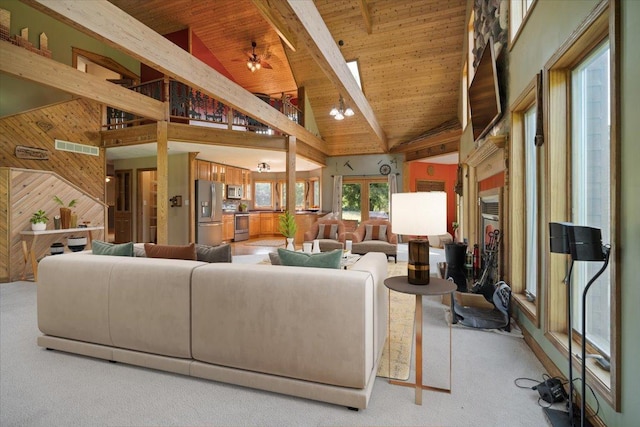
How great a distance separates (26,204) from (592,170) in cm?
688

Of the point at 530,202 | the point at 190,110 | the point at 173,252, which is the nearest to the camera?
the point at 173,252

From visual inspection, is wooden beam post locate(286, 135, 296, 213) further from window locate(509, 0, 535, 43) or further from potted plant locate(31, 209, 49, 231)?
window locate(509, 0, 535, 43)

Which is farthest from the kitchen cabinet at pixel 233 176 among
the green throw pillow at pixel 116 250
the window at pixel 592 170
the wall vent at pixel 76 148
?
the window at pixel 592 170

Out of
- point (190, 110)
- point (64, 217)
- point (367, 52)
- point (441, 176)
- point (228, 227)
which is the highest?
point (367, 52)

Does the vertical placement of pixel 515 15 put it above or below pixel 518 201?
above

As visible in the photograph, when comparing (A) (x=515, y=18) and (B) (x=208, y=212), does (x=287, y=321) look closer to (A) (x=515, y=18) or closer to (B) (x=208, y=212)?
(A) (x=515, y=18)

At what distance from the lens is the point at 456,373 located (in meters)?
2.12

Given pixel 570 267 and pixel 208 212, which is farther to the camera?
pixel 208 212

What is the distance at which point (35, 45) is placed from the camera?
6.75m

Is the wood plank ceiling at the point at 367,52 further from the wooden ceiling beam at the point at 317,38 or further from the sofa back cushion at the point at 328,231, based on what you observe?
the sofa back cushion at the point at 328,231

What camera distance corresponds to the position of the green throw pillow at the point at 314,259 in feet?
6.66

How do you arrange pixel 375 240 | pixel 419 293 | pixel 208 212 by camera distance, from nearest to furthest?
pixel 419 293
pixel 375 240
pixel 208 212

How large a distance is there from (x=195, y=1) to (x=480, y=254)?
25.2 ft
